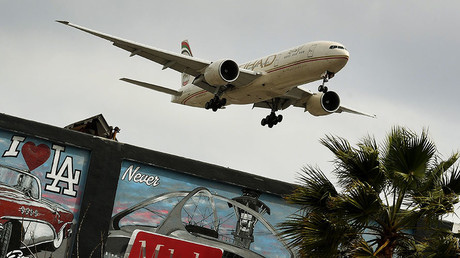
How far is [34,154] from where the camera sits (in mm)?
24344

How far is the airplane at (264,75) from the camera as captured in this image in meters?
36.2

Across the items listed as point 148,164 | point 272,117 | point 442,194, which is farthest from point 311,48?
point 442,194

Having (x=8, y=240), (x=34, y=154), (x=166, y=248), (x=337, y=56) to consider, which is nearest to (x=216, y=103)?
(x=337, y=56)

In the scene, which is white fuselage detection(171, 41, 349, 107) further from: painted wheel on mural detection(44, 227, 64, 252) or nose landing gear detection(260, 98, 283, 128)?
painted wheel on mural detection(44, 227, 64, 252)

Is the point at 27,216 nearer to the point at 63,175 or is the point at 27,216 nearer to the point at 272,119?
the point at 63,175

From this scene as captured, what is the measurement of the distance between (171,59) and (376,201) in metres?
26.4

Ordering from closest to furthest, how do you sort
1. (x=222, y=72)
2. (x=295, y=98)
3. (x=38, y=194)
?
1. (x=38, y=194)
2. (x=222, y=72)
3. (x=295, y=98)

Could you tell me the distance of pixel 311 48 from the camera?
36531 millimetres

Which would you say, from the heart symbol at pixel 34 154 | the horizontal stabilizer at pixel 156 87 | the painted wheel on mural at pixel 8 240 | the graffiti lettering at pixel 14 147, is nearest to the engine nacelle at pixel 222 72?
the horizontal stabilizer at pixel 156 87

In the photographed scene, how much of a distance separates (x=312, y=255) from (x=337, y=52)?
70.8 ft

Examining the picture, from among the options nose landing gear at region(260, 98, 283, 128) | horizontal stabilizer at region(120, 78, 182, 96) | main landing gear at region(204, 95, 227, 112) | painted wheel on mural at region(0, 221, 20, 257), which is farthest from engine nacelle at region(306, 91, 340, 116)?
painted wheel on mural at region(0, 221, 20, 257)

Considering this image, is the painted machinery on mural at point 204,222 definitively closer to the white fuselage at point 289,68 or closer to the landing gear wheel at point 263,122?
the white fuselage at point 289,68

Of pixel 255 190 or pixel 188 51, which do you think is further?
pixel 188 51

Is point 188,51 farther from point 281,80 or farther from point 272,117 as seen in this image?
point 281,80
